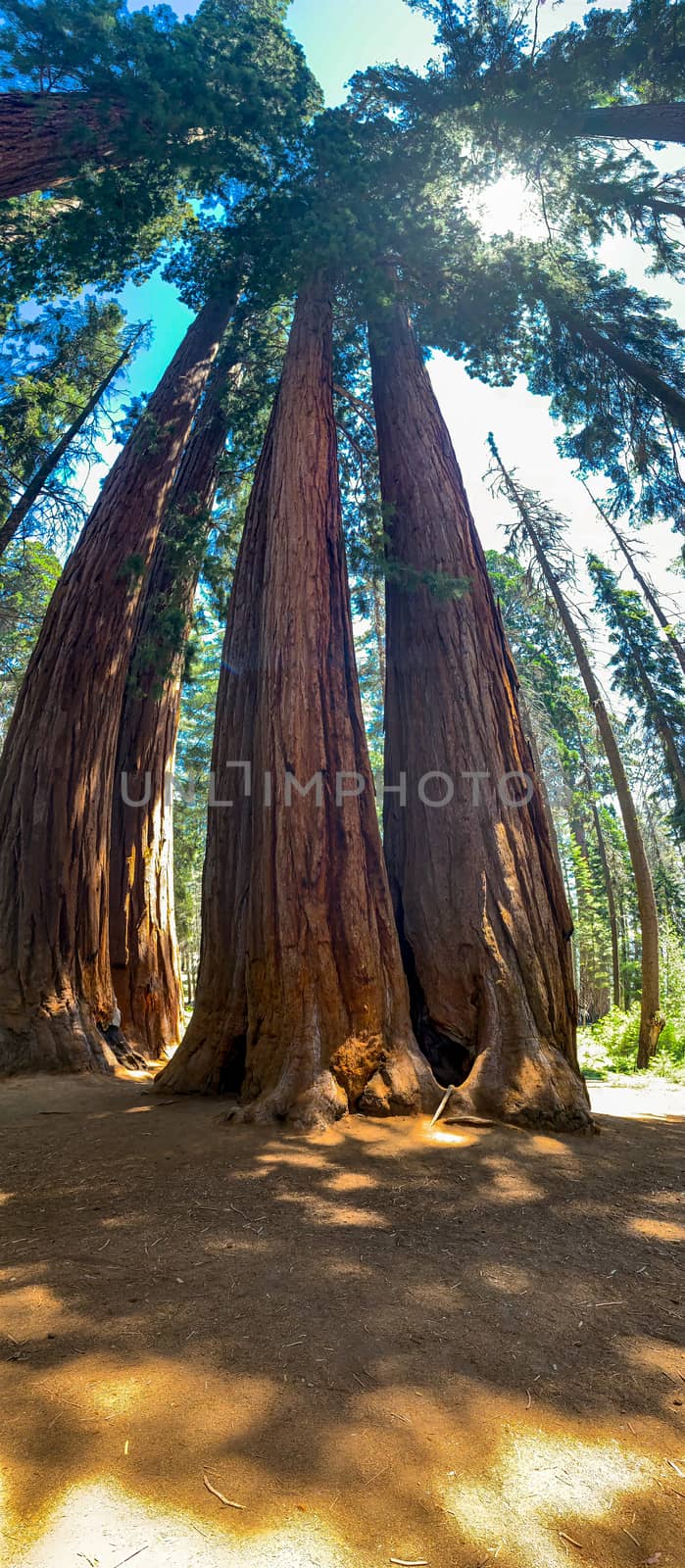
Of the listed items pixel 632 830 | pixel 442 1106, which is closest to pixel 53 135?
pixel 442 1106

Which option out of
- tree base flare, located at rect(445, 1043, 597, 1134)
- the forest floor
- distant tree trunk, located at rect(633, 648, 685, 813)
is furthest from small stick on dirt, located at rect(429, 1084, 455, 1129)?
distant tree trunk, located at rect(633, 648, 685, 813)

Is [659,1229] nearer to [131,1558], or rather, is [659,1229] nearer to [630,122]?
[131,1558]

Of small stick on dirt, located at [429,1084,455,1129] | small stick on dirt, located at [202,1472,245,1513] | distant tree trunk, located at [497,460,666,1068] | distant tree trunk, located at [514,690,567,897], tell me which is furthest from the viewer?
distant tree trunk, located at [497,460,666,1068]

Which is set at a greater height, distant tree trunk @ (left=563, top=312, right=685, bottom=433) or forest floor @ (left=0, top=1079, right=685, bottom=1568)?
distant tree trunk @ (left=563, top=312, right=685, bottom=433)

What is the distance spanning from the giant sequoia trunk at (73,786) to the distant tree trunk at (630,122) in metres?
5.42

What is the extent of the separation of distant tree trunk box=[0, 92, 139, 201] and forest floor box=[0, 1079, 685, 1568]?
717 cm

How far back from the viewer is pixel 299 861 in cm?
479

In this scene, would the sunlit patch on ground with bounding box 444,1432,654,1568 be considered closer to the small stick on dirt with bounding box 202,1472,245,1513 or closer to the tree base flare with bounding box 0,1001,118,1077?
the small stick on dirt with bounding box 202,1472,245,1513

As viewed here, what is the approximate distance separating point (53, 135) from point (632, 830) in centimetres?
1224

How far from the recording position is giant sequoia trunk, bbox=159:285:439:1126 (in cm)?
435

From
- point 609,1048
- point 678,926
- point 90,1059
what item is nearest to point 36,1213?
point 90,1059

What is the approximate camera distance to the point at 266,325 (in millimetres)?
9656

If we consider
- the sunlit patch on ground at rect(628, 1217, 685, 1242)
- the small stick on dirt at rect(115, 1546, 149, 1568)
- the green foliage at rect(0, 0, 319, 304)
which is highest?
the green foliage at rect(0, 0, 319, 304)

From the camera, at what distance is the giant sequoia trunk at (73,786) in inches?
261
